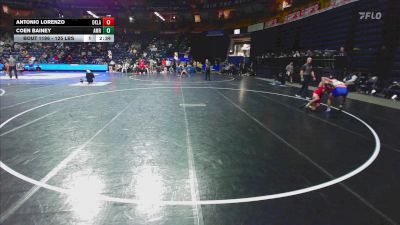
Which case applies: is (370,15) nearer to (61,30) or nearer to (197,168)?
(197,168)

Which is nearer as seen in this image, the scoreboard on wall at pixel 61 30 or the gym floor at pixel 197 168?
the gym floor at pixel 197 168

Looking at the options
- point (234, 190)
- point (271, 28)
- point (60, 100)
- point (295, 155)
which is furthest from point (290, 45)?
point (234, 190)

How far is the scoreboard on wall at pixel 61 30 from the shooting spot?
78.5 ft

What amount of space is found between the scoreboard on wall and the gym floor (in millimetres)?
16991

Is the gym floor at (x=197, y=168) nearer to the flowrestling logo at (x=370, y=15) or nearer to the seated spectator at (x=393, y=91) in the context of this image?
the seated spectator at (x=393, y=91)

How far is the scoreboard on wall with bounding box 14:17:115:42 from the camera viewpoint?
23922mm

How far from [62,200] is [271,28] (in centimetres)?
3126

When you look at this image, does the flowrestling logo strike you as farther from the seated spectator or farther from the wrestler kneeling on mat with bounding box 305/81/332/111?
the wrestler kneeling on mat with bounding box 305/81/332/111

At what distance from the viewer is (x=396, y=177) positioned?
4738 millimetres

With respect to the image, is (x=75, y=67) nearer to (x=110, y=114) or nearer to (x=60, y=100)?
(x=60, y=100)

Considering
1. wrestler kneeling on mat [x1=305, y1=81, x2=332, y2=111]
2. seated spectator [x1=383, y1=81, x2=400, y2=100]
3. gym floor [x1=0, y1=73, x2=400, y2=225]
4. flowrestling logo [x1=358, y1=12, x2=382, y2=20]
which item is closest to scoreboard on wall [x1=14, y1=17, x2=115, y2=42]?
gym floor [x1=0, y1=73, x2=400, y2=225]

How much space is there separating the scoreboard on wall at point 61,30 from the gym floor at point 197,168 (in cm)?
1699

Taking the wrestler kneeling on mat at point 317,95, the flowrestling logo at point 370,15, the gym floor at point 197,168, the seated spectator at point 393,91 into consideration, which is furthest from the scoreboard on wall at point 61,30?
the seated spectator at point 393,91

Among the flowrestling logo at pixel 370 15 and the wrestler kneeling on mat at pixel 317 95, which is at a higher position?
the flowrestling logo at pixel 370 15
